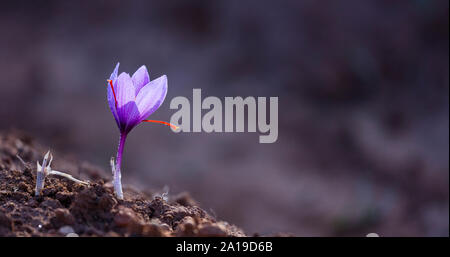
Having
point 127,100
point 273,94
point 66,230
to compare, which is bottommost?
point 66,230

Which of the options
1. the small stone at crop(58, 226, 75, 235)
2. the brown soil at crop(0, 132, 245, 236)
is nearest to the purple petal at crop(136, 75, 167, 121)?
the brown soil at crop(0, 132, 245, 236)

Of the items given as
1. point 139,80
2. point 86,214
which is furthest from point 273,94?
point 86,214

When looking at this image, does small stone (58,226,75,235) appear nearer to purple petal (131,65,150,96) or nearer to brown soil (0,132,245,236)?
brown soil (0,132,245,236)

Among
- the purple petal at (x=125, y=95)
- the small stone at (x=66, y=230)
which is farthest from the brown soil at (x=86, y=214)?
the purple petal at (x=125, y=95)

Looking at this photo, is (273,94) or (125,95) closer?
(125,95)

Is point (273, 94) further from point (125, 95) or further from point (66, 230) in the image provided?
point (66, 230)

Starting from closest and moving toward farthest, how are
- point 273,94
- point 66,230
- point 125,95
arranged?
point 66,230, point 125,95, point 273,94
